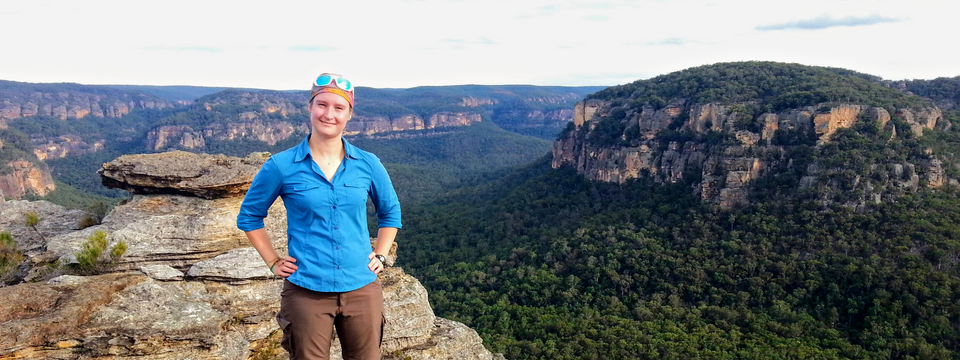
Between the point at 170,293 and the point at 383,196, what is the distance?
7.83 meters

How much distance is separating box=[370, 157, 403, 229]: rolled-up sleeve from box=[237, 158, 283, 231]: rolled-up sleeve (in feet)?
3.00

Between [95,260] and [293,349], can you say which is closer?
[293,349]

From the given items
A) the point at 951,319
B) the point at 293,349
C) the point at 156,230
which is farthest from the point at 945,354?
the point at 156,230

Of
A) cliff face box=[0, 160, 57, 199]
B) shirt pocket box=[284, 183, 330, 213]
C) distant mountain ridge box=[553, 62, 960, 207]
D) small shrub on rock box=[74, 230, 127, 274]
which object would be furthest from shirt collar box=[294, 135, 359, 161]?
cliff face box=[0, 160, 57, 199]

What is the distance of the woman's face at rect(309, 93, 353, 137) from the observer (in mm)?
5008

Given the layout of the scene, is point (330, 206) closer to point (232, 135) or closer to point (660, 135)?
point (660, 135)

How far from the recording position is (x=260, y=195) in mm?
5027

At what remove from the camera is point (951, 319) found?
28.3 metres

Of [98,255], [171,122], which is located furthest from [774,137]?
[171,122]

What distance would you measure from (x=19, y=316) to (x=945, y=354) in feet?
119

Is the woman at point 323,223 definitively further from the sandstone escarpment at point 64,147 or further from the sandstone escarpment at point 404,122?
the sandstone escarpment at point 404,122

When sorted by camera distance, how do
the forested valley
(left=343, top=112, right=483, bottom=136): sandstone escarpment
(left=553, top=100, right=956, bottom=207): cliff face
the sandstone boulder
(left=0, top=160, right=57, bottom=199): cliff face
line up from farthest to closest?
(left=343, top=112, right=483, bottom=136): sandstone escarpment → (left=0, top=160, right=57, bottom=199): cliff face → (left=553, top=100, right=956, bottom=207): cliff face → the forested valley → the sandstone boulder

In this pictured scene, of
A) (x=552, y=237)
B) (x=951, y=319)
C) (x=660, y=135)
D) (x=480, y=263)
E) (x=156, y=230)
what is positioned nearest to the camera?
(x=156, y=230)

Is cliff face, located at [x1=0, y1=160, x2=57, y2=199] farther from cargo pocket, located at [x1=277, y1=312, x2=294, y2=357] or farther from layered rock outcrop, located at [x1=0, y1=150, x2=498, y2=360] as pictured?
cargo pocket, located at [x1=277, y1=312, x2=294, y2=357]
